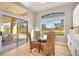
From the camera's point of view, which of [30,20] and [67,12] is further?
[30,20]

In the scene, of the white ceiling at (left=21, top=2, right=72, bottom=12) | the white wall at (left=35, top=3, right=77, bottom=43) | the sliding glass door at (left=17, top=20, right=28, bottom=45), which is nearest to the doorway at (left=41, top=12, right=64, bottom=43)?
the white wall at (left=35, top=3, right=77, bottom=43)

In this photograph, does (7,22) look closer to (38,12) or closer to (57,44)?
(38,12)

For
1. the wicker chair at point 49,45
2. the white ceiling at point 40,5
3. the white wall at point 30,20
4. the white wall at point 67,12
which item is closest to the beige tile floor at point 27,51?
the wicker chair at point 49,45

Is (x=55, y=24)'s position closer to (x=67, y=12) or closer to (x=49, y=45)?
(x=67, y=12)

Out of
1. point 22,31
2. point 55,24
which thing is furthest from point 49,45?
point 22,31

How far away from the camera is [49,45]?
8.67 feet

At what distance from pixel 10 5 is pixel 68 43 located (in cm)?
170

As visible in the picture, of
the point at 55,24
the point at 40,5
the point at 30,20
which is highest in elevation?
the point at 40,5

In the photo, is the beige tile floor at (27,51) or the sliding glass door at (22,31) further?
the sliding glass door at (22,31)

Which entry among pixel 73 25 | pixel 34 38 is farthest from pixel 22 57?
pixel 73 25

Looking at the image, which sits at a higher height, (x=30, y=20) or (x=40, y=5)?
(x=40, y=5)

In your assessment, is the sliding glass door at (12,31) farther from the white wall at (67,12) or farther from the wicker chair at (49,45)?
the white wall at (67,12)

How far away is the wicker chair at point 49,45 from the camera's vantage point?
2604mm

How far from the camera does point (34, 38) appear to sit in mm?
2697
